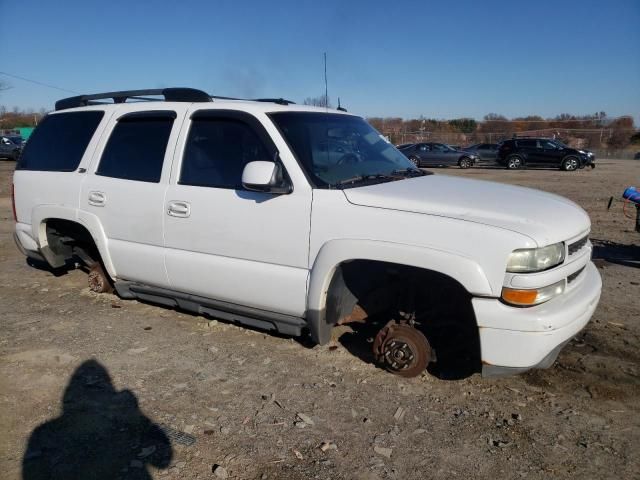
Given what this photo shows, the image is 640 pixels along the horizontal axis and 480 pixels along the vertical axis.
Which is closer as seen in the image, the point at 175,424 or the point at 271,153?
the point at 175,424

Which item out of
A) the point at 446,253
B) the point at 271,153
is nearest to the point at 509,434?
the point at 446,253

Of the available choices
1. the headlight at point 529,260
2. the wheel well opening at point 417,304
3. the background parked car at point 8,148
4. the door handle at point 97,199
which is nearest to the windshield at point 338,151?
the wheel well opening at point 417,304

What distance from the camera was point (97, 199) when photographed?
4.47 meters

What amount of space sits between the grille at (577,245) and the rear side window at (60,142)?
4103 mm

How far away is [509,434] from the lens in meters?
2.94

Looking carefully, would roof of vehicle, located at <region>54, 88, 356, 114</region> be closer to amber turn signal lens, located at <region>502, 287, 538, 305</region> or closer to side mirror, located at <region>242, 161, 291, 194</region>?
side mirror, located at <region>242, 161, 291, 194</region>

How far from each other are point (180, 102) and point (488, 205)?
2623 millimetres

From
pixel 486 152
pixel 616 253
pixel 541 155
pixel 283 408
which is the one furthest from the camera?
pixel 486 152

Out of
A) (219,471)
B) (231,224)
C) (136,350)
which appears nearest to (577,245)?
(231,224)

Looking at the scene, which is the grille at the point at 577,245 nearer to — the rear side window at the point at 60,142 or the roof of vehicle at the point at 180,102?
the roof of vehicle at the point at 180,102

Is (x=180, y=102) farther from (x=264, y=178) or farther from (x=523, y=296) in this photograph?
(x=523, y=296)

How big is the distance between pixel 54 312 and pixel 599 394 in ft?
15.3

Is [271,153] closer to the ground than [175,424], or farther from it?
farther from it

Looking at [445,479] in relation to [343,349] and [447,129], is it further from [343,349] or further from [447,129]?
[447,129]
